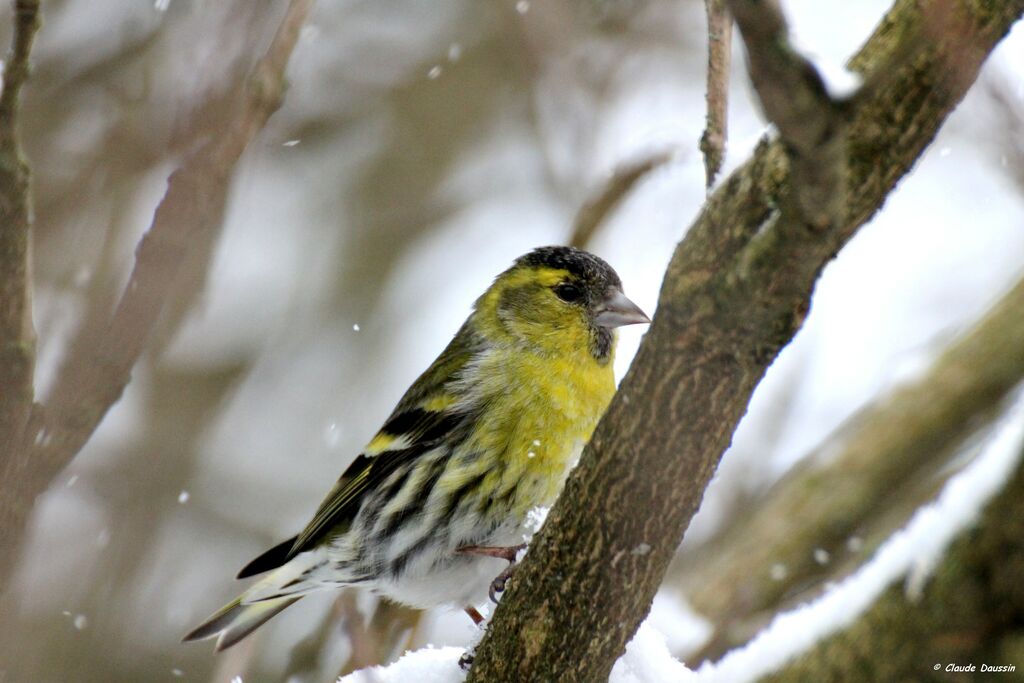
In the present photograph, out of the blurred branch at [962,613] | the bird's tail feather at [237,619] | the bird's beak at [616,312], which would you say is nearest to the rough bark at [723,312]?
the blurred branch at [962,613]

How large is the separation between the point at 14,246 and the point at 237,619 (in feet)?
6.17

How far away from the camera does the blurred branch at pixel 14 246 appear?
2.34 meters

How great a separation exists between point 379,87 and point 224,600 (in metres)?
3.17

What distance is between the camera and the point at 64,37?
16.4 ft

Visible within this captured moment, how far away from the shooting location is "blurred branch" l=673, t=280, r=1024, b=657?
3725mm

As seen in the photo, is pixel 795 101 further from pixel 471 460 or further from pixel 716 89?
pixel 471 460

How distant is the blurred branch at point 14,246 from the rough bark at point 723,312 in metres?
1.22

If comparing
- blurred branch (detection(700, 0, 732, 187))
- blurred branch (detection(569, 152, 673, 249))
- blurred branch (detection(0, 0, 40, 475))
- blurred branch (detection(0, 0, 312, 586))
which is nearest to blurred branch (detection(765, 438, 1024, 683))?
blurred branch (detection(700, 0, 732, 187))

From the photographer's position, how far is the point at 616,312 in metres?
3.82

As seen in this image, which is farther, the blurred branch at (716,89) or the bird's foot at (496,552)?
the bird's foot at (496,552)

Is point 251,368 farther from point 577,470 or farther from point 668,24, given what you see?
point 577,470

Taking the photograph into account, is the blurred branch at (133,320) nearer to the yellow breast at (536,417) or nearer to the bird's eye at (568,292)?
the yellow breast at (536,417)

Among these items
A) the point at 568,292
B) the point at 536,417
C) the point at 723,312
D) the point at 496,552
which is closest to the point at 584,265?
the point at 568,292

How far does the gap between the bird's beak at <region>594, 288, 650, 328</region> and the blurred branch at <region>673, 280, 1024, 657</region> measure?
0.92 meters
